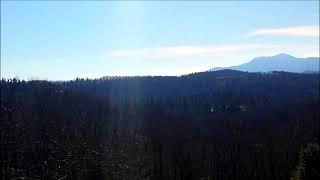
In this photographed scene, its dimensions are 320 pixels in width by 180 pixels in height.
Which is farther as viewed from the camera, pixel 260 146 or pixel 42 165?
pixel 260 146

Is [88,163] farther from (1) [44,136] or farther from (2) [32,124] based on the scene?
(2) [32,124]

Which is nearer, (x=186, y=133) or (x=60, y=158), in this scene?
(x=60, y=158)

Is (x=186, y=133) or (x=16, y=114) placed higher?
(x=16, y=114)

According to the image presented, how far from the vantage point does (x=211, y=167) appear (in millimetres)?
127062

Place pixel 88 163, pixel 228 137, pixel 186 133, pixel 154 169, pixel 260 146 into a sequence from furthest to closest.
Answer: pixel 186 133, pixel 228 137, pixel 260 146, pixel 154 169, pixel 88 163

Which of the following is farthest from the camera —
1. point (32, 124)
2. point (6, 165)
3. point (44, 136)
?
point (32, 124)

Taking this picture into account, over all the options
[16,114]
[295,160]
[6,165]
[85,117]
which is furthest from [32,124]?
[295,160]

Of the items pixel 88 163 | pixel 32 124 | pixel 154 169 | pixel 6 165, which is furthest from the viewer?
pixel 32 124

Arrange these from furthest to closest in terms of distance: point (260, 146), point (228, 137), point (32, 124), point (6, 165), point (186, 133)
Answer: point (186, 133) < point (228, 137) < point (260, 146) < point (32, 124) < point (6, 165)

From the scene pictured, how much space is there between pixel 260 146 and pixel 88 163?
7825 cm

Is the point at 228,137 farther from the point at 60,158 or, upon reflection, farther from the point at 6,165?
the point at 6,165

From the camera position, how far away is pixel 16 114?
143m

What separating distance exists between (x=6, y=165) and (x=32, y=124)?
44103 millimetres

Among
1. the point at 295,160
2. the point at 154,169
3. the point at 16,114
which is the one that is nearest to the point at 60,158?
the point at 154,169
